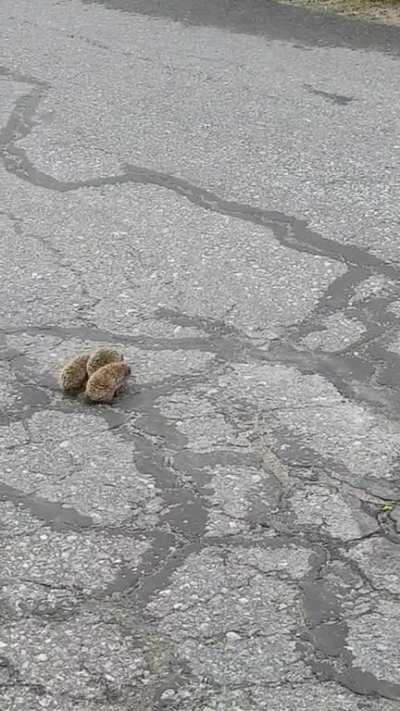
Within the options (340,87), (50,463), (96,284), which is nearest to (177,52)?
(340,87)

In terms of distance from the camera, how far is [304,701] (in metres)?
2.71

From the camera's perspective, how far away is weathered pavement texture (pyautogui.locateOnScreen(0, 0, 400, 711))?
2871 mm

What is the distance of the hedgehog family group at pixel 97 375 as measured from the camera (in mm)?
3934

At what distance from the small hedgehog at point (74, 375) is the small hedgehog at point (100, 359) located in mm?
26

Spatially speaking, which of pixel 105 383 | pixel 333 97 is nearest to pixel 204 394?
pixel 105 383

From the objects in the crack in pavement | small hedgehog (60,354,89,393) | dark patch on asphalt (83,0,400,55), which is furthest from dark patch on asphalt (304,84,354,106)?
small hedgehog (60,354,89,393)

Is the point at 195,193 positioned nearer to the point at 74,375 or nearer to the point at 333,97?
the point at 333,97

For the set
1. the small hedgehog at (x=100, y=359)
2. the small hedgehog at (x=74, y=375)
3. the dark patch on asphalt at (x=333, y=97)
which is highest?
the dark patch on asphalt at (x=333, y=97)

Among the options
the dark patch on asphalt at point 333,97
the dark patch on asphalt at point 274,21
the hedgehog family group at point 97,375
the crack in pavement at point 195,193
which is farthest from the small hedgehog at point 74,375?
the dark patch on asphalt at point 274,21

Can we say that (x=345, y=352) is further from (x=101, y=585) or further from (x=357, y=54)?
(x=357, y=54)

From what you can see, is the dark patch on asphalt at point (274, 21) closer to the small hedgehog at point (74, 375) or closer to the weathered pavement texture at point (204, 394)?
the weathered pavement texture at point (204, 394)

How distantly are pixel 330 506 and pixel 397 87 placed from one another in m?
4.39

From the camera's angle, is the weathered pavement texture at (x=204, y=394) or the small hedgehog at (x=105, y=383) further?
the small hedgehog at (x=105, y=383)

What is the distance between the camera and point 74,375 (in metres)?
4.01
